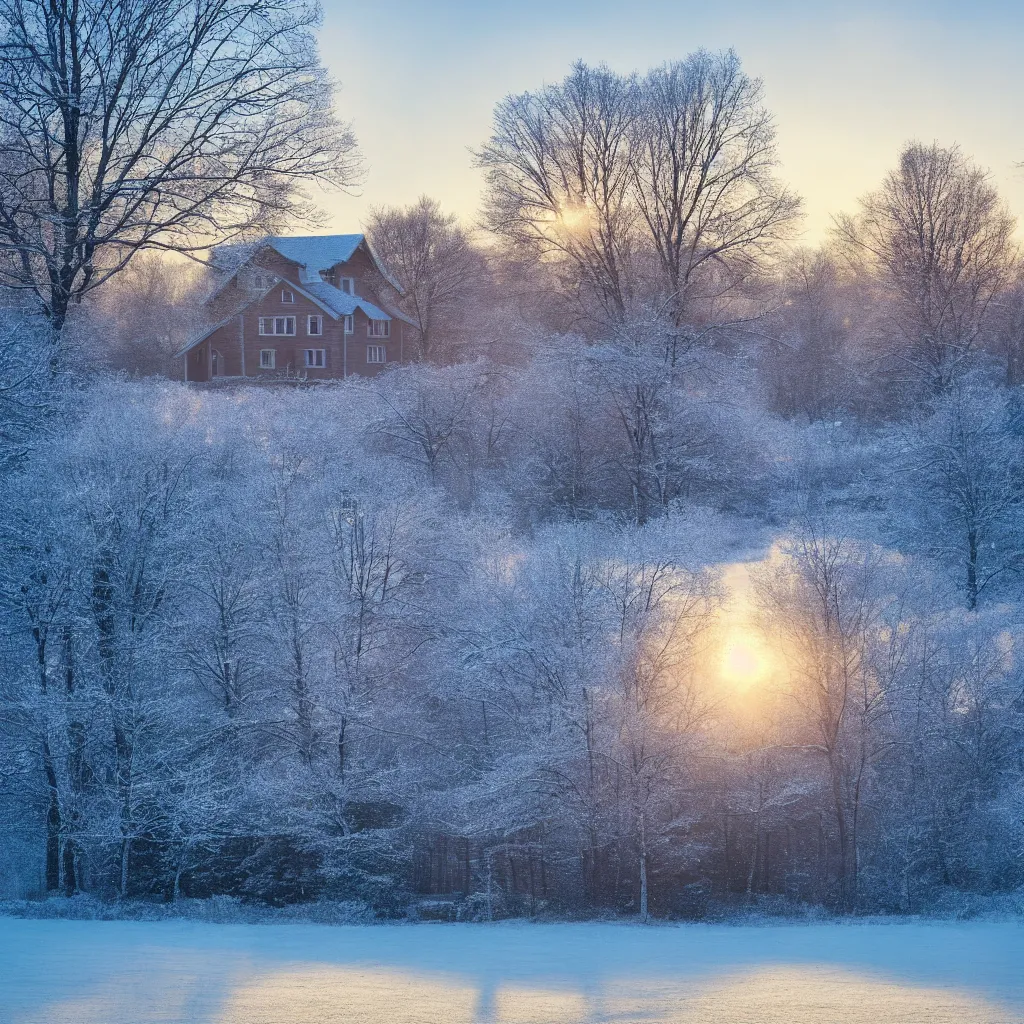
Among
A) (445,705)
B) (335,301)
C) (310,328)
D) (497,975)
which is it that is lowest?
(497,975)

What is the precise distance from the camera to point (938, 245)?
37.1 metres

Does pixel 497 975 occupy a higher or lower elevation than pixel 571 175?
lower

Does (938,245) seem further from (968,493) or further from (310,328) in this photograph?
(310,328)

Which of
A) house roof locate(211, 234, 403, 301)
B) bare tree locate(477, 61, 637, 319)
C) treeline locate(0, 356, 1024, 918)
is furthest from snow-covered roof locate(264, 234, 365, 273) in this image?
treeline locate(0, 356, 1024, 918)

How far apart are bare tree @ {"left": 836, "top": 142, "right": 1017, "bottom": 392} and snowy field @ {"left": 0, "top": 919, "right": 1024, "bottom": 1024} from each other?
27.4m

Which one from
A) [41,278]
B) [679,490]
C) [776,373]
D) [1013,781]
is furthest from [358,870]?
[776,373]

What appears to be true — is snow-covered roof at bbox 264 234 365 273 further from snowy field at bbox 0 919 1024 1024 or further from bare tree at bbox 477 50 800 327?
snowy field at bbox 0 919 1024 1024

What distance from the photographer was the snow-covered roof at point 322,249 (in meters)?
43.6

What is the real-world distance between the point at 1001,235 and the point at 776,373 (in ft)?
31.8

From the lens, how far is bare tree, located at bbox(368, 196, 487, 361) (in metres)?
46.3

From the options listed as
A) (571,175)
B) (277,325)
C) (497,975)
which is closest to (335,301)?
(277,325)

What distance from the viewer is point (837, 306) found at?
173 feet

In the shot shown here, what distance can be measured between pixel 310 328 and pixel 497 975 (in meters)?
34.4

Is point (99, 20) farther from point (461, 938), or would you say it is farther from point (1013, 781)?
point (1013, 781)
